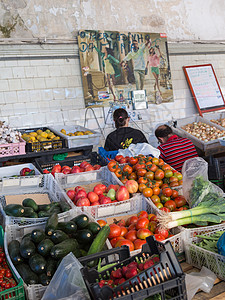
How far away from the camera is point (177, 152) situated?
189 inches

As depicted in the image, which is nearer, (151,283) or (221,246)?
(151,283)

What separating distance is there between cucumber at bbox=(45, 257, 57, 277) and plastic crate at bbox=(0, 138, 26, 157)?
9.21 feet

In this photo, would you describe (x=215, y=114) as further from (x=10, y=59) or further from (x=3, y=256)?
(x=3, y=256)

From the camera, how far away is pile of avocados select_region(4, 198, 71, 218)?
281 cm

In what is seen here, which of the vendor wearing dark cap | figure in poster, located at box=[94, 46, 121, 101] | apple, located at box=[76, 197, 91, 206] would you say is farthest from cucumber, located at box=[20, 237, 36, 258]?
figure in poster, located at box=[94, 46, 121, 101]

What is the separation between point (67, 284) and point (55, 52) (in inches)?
212

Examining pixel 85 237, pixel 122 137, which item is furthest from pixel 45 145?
pixel 85 237

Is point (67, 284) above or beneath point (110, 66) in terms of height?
beneath

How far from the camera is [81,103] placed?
22.2ft

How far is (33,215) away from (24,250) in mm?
543

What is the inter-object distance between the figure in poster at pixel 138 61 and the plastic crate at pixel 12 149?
3362 millimetres

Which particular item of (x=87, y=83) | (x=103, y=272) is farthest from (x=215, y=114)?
(x=103, y=272)

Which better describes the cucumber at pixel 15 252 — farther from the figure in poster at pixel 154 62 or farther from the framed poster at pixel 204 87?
the framed poster at pixel 204 87

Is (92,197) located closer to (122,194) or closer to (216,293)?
(122,194)
